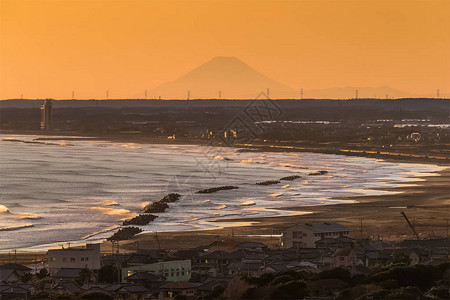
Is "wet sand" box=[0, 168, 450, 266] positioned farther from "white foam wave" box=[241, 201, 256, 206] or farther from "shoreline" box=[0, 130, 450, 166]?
"shoreline" box=[0, 130, 450, 166]

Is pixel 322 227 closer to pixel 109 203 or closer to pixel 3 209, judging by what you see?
pixel 109 203

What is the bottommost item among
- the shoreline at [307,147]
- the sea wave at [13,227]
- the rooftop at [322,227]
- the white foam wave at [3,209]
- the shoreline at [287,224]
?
the white foam wave at [3,209]

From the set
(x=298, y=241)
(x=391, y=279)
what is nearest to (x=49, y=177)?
(x=298, y=241)

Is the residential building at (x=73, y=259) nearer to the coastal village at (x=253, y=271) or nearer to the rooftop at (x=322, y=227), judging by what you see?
the coastal village at (x=253, y=271)

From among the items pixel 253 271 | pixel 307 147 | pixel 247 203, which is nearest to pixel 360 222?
pixel 247 203

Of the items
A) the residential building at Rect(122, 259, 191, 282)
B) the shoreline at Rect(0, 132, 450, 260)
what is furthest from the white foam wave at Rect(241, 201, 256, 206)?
the residential building at Rect(122, 259, 191, 282)

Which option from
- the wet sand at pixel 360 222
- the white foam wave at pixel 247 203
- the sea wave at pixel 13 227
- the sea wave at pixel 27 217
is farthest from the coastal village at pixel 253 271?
the white foam wave at pixel 247 203
